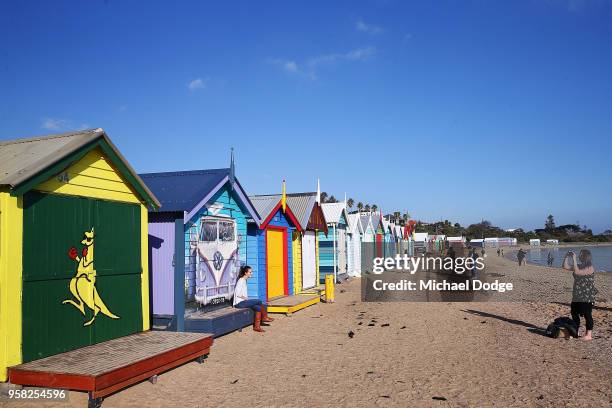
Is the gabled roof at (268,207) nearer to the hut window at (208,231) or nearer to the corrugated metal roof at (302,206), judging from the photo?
the corrugated metal roof at (302,206)

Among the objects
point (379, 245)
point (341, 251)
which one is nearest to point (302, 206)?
point (341, 251)

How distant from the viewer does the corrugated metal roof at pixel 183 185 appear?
409 inches

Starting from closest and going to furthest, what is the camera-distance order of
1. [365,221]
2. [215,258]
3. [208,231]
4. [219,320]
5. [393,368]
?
[393,368], [219,320], [208,231], [215,258], [365,221]

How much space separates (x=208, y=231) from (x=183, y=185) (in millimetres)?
1225

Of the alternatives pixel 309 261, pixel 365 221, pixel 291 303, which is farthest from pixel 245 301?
pixel 365 221

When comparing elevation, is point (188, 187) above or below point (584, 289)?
above

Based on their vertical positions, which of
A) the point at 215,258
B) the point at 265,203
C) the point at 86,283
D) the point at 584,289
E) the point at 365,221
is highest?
the point at 265,203

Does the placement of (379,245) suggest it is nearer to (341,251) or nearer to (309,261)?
(341,251)

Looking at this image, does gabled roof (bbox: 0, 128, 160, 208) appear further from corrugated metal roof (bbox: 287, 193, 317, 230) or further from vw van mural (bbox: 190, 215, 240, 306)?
corrugated metal roof (bbox: 287, 193, 317, 230)

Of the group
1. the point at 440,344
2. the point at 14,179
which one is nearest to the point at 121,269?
the point at 14,179

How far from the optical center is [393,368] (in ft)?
26.9

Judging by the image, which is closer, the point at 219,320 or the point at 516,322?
the point at 219,320

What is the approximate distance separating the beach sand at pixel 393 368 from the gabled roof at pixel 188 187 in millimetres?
3035

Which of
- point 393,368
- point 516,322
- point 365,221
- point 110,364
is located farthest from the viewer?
point 365,221
